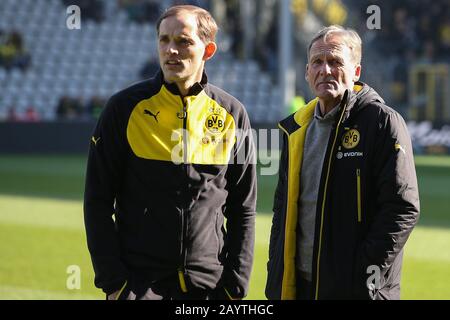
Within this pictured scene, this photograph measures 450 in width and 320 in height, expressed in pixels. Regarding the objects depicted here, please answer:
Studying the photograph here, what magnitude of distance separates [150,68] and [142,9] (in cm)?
465

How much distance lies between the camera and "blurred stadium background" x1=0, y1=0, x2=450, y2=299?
2467 cm

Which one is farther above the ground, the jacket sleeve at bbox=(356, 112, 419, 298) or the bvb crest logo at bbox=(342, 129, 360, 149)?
the bvb crest logo at bbox=(342, 129, 360, 149)

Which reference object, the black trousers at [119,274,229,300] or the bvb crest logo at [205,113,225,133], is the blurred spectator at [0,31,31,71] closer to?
the bvb crest logo at [205,113,225,133]

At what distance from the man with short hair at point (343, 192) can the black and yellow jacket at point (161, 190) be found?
27 cm

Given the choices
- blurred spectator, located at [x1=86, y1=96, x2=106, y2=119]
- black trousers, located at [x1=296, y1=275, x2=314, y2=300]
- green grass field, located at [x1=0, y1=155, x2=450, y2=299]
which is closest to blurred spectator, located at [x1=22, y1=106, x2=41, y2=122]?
blurred spectator, located at [x1=86, y1=96, x2=106, y2=119]

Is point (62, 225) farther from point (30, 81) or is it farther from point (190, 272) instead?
point (30, 81)

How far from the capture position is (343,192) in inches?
165

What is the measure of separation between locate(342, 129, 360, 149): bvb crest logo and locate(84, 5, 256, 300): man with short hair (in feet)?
1.74

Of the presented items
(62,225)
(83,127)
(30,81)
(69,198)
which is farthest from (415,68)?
(62,225)

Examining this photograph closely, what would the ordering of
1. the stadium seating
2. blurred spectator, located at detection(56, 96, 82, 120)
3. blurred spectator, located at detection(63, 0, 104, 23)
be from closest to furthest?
blurred spectator, located at detection(56, 96, 82, 120)
the stadium seating
blurred spectator, located at detection(63, 0, 104, 23)

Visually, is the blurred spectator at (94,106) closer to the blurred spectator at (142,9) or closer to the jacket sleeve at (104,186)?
the blurred spectator at (142,9)

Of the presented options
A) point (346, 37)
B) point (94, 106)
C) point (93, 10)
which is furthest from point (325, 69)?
point (93, 10)

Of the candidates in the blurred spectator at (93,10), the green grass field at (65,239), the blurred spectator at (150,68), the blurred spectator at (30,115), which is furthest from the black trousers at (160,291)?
the blurred spectator at (93,10)
